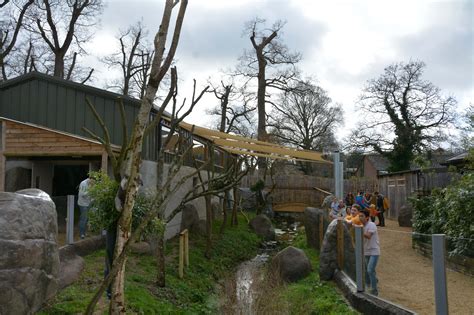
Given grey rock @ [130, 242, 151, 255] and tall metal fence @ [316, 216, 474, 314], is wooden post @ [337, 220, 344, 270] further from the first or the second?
grey rock @ [130, 242, 151, 255]

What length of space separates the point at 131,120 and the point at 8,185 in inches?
169

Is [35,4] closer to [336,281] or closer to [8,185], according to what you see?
[8,185]

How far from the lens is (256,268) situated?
15758mm

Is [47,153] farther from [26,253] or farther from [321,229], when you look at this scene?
[26,253]

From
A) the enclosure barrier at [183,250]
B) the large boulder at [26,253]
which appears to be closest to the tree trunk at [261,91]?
the enclosure barrier at [183,250]

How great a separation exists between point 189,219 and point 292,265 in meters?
5.86

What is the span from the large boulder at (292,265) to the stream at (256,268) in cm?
52

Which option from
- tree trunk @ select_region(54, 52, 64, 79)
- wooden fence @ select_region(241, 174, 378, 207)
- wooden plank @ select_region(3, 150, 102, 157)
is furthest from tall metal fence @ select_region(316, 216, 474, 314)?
tree trunk @ select_region(54, 52, 64, 79)

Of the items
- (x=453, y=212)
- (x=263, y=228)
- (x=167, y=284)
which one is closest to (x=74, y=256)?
(x=167, y=284)

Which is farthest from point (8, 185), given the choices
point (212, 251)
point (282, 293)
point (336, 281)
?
point (336, 281)

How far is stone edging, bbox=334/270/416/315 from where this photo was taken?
7399 millimetres

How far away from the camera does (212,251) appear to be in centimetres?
1633

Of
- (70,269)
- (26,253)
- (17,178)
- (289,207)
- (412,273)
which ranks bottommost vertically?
(70,269)

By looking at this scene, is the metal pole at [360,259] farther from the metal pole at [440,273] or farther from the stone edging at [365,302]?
the metal pole at [440,273]
